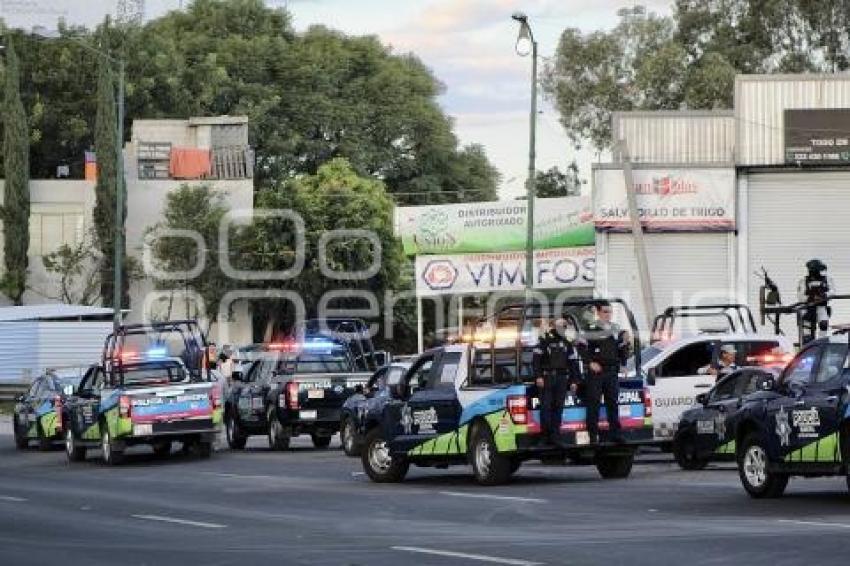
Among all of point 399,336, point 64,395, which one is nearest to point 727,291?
point 64,395

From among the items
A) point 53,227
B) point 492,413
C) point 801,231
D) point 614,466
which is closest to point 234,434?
point 614,466

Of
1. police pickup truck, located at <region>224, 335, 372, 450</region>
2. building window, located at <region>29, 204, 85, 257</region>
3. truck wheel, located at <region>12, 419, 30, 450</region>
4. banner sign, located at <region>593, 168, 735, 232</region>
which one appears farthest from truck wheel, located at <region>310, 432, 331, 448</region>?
building window, located at <region>29, 204, 85, 257</region>

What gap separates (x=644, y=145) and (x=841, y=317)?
6.93 m

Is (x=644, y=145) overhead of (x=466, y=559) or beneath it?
overhead

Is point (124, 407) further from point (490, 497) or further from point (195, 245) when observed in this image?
point (195, 245)

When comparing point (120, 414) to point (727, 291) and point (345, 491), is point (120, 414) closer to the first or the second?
point (345, 491)

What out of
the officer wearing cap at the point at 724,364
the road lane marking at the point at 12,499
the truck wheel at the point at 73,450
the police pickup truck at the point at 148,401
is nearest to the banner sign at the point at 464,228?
the police pickup truck at the point at 148,401

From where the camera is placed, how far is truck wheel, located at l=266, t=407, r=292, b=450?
33.7m

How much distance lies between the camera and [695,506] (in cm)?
1912

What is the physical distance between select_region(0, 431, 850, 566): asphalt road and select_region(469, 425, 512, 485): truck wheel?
10.1 inches

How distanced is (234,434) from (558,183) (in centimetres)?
4537

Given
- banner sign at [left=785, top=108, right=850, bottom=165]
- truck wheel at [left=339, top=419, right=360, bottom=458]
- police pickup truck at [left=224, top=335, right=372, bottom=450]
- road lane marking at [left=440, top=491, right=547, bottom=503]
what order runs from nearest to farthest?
road lane marking at [left=440, top=491, right=547, bottom=503]
truck wheel at [left=339, top=419, right=360, bottom=458]
police pickup truck at [left=224, top=335, right=372, bottom=450]
banner sign at [left=785, top=108, right=850, bottom=165]

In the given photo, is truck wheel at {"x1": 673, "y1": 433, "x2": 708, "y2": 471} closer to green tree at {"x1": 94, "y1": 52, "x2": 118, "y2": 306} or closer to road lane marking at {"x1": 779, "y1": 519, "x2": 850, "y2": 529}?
road lane marking at {"x1": 779, "y1": 519, "x2": 850, "y2": 529}

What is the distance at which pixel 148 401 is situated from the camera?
30250 mm
